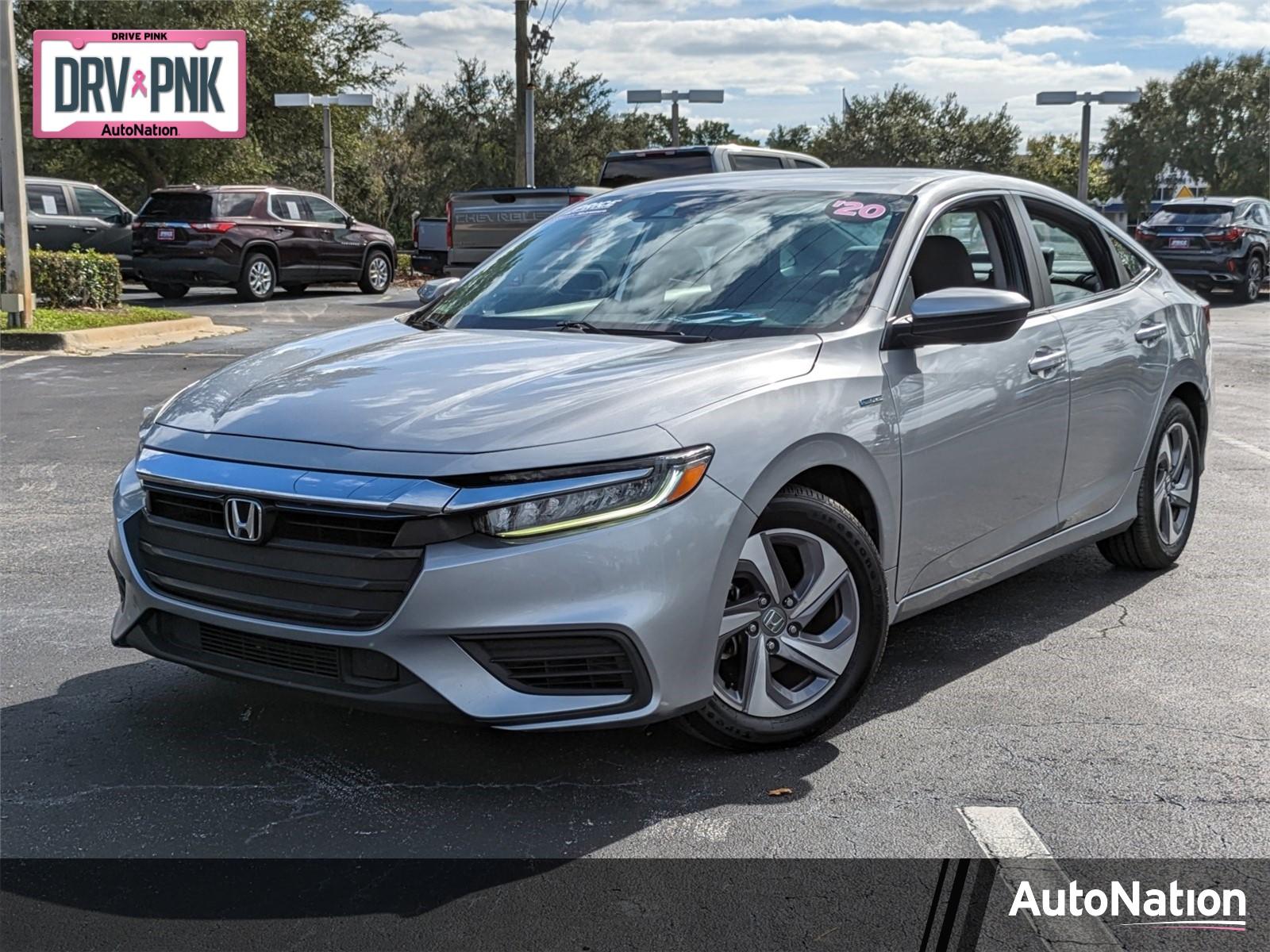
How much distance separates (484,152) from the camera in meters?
54.5

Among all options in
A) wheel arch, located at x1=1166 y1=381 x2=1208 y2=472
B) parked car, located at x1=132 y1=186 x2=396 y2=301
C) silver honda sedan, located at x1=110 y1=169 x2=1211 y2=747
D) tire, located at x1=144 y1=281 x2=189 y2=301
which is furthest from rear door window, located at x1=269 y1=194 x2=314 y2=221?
wheel arch, located at x1=1166 y1=381 x2=1208 y2=472

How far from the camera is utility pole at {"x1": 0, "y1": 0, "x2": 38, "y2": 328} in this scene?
15484 mm

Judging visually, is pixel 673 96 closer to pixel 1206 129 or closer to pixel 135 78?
pixel 135 78

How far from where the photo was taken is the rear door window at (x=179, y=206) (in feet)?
69.9

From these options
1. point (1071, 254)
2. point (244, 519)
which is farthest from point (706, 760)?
point (1071, 254)

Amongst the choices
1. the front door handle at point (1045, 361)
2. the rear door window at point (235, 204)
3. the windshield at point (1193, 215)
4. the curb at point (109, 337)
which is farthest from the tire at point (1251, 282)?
the front door handle at point (1045, 361)

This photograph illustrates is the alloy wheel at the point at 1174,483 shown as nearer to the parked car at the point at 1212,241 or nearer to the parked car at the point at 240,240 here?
the parked car at the point at 240,240

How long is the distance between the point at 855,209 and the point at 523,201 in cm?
1442

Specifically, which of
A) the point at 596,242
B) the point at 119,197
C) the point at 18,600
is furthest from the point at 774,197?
the point at 119,197

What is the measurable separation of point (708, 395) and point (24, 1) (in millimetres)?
35302

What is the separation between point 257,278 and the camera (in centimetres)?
2209

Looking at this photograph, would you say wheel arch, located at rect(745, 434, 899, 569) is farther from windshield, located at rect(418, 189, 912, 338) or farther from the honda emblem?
the honda emblem

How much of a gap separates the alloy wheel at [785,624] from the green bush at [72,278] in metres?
15.3

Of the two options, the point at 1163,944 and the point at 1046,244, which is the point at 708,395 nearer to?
the point at 1163,944
